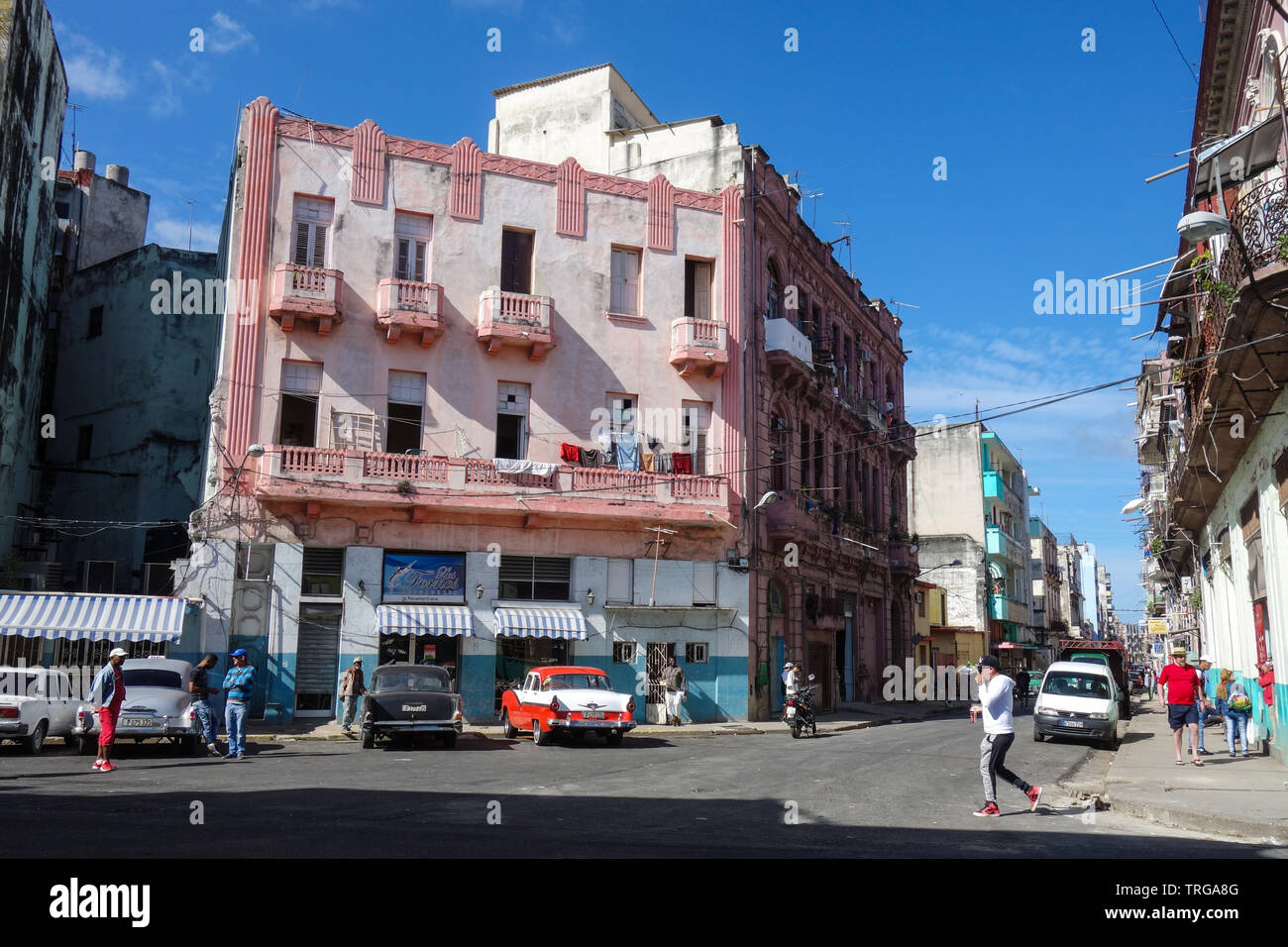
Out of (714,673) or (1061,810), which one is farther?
(714,673)

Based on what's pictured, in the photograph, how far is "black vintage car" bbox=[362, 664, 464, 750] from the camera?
19.0 m

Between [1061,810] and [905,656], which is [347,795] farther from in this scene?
[905,656]

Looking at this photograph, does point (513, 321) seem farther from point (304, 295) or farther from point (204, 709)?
point (204, 709)

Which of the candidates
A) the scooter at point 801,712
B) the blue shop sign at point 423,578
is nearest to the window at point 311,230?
the blue shop sign at point 423,578

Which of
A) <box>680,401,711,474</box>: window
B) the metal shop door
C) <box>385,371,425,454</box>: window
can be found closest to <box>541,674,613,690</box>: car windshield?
the metal shop door

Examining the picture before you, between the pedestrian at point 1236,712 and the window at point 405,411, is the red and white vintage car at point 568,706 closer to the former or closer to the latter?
the window at point 405,411

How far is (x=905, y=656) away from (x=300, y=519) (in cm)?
2996

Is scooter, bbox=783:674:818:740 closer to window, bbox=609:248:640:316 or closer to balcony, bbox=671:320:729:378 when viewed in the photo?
balcony, bbox=671:320:729:378

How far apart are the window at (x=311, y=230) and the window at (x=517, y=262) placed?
4.72 metres

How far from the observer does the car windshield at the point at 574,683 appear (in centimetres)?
2133

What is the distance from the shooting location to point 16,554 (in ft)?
99.3

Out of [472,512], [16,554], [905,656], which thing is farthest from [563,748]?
[905,656]

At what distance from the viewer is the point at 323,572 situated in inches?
1005
